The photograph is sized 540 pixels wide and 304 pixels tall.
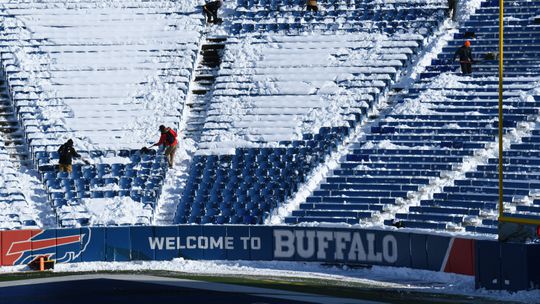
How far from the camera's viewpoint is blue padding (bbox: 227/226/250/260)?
34094mm

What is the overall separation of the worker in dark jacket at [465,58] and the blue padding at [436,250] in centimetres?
866

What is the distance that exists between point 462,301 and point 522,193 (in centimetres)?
695

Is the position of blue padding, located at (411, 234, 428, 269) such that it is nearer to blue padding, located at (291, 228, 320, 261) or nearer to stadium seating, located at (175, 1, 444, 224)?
blue padding, located at (291, 228, 320, 261)

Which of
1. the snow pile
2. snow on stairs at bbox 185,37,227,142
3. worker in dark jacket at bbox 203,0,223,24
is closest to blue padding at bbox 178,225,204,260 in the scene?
the snow pile

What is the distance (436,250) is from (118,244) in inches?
341

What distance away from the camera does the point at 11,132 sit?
39562mm

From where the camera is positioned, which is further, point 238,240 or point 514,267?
point 238,240

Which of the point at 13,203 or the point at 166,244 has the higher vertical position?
the point at 13,203

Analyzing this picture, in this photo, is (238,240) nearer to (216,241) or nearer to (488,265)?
(216,241)

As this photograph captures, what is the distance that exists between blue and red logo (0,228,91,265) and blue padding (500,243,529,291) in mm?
12122

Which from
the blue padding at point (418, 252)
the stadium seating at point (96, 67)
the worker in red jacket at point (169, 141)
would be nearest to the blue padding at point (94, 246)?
the worker in red jacket at point (169, 141)

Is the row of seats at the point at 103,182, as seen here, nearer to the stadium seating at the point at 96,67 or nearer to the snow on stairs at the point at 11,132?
the snow on stairs at the point at 11,132

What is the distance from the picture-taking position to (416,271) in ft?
102

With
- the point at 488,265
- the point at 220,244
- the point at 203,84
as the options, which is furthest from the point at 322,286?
the point at 203,84
